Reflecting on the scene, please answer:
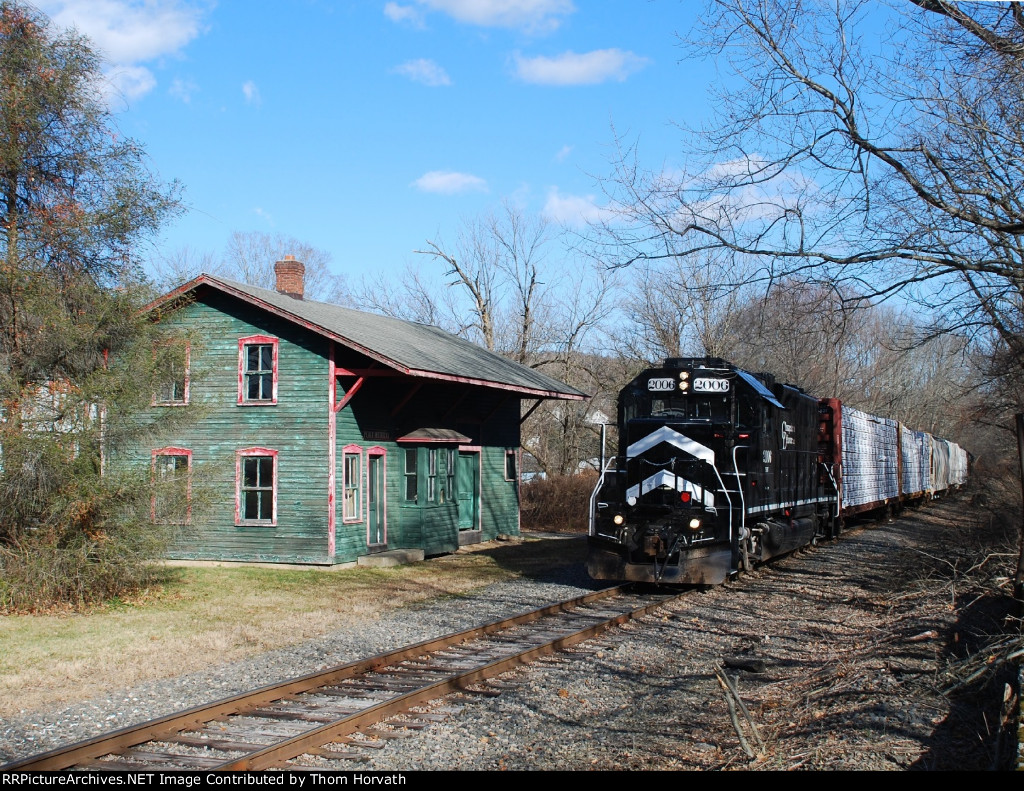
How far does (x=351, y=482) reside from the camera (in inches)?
716

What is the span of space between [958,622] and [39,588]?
1173cm

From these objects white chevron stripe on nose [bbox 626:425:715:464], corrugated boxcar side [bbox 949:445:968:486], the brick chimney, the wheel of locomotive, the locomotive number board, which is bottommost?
the wheel of locomotive

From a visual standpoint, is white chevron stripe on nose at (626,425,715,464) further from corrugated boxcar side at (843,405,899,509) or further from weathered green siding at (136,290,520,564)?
corrugated boxcar side at (843,405,899,509)

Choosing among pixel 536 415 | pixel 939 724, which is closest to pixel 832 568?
pixel 939 724

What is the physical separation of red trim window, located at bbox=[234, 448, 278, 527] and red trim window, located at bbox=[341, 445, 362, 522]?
4.49 ft

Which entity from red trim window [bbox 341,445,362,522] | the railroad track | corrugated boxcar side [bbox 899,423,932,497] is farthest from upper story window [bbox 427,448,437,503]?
corrugated boxcar side [bbox 899,423,932,497]

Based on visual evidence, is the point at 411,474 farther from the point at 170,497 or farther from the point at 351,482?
the point at 170,497

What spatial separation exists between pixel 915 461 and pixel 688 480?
25001 mm

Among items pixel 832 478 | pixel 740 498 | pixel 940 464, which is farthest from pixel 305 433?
pixel 940 464

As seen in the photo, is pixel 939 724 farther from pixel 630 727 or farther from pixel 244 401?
pixel 244 401

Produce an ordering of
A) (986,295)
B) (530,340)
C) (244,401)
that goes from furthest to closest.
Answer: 1. (530,340)
2. (244,401)
3. (986,295)

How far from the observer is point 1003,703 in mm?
6293

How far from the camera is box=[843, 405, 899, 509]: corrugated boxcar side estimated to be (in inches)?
885

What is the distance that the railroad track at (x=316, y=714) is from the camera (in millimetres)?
5918
